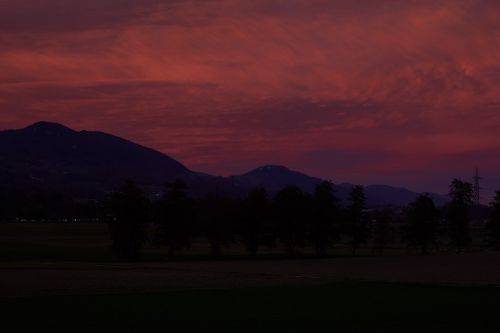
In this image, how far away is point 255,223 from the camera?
4117 inches

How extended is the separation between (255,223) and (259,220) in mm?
986

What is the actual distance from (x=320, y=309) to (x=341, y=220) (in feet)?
273

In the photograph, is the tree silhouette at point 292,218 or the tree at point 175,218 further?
the tree silhouette at point 292,218

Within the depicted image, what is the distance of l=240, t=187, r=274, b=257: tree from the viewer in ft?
339

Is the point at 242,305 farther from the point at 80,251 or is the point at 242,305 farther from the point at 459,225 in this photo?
the point at 459,225

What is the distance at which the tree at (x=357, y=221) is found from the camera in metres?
113

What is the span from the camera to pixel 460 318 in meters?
25.6

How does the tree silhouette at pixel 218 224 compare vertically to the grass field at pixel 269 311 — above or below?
above

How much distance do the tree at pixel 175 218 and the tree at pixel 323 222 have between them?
20.5 meters

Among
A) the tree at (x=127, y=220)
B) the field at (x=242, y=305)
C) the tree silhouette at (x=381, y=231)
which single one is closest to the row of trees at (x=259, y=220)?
the tree at (x=127, y=220)

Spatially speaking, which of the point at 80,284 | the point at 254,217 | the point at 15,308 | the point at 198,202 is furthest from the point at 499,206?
the point at 15,308

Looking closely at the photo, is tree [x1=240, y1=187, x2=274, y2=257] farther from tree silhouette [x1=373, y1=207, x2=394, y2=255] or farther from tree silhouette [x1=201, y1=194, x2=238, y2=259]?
tree silhouette [x1=373, y1=207, x2=394, y2=255]

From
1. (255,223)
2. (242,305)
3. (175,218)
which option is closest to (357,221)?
(255,223)

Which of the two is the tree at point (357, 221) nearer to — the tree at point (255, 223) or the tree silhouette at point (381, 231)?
the tree silhouette at point (381, 231)
